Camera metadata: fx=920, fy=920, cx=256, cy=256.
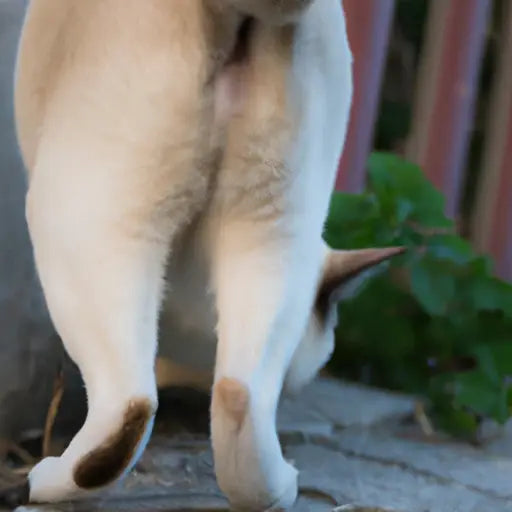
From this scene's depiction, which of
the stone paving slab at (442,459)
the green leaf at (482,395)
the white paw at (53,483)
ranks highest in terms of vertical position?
the white paw at (53,483)

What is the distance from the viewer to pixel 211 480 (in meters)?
0.93

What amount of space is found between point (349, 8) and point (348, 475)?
0.89 meters

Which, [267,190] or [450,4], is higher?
[450,4]

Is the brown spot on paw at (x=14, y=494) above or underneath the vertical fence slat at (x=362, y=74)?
underneath

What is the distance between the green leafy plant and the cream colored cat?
0.66 metres

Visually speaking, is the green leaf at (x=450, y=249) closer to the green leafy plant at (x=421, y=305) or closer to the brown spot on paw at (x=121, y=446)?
the green leafy plant at (x=421, y=305)

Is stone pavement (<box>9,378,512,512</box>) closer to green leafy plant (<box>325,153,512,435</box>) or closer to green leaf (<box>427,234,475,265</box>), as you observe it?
green leafy plant (<box>325,153,512,435</box>)

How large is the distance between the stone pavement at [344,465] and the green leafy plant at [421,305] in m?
0.07

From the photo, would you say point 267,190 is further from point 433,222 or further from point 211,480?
point 433,222

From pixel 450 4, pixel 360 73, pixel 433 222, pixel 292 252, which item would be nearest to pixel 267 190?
pixel 292 252

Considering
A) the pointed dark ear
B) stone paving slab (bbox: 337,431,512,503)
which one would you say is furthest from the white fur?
stone paving slab (bbox: 337,431,512,503)

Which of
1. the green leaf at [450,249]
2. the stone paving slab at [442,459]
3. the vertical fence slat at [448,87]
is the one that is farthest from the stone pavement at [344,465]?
the vertical fence slat at [448,87]

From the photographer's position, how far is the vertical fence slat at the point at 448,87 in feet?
5.94

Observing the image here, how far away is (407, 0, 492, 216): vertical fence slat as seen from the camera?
181 cm
